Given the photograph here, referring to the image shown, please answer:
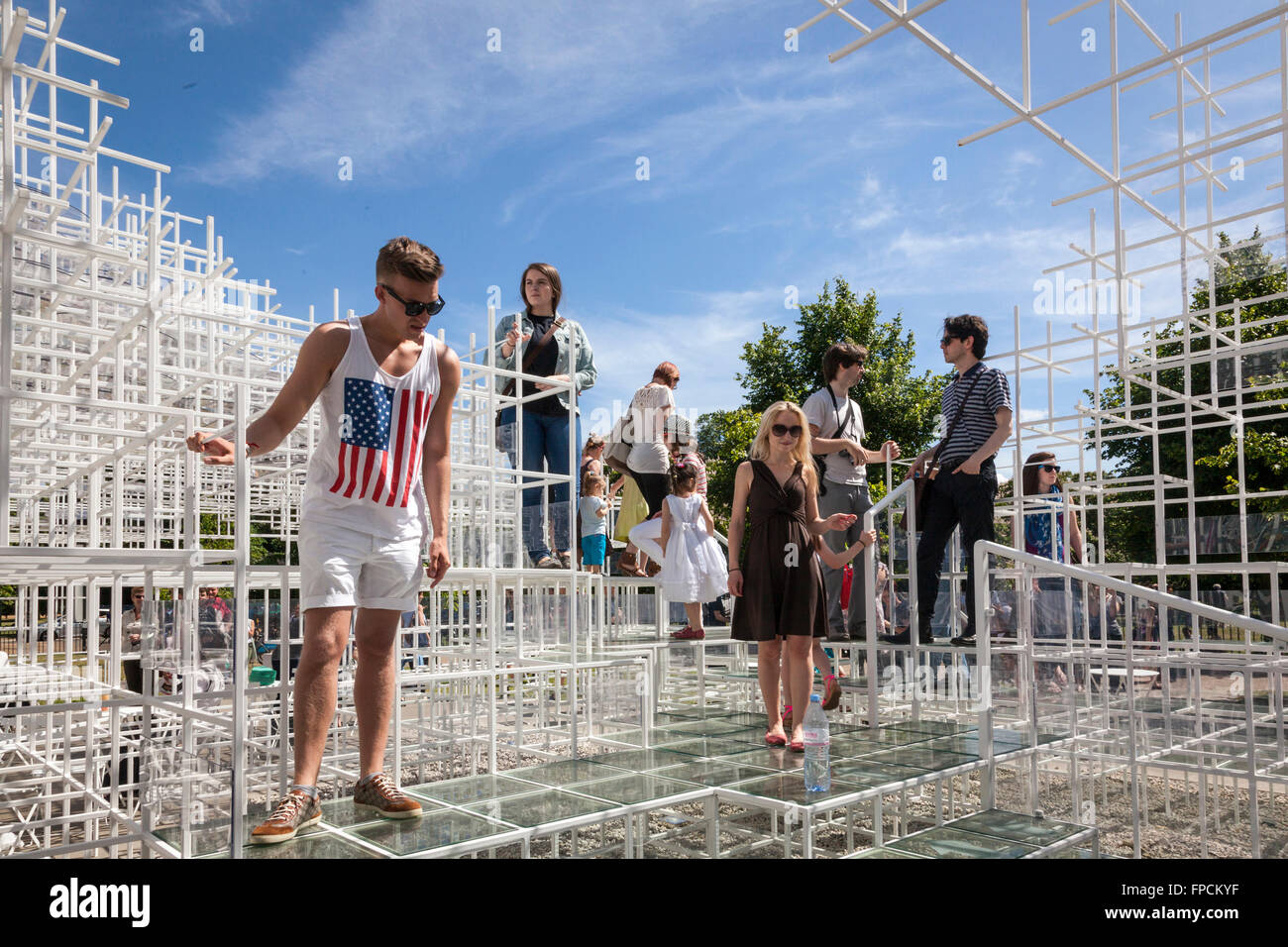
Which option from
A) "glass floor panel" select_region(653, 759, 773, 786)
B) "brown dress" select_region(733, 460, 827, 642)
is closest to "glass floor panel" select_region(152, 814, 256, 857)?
"glass floor panel" select_region(653, 759, 773, 786)

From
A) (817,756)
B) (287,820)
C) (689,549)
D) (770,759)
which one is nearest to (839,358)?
(689,549)

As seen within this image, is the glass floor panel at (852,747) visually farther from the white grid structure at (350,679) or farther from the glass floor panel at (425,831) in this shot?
the glass floor panel at (425,831)

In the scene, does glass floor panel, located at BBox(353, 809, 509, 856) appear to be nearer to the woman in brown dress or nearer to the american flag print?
the american flag print

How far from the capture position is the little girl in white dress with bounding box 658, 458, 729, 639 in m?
7.29

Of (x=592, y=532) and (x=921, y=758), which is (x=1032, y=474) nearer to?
(x=592, y=532)

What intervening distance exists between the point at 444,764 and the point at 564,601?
1405 millimetres

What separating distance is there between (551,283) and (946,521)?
3125mm

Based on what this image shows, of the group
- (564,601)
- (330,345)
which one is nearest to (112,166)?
(564,601)

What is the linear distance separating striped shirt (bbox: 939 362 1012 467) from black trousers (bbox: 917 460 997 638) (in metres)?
0.12

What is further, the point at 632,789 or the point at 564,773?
the point at 564,773

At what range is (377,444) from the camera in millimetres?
3148

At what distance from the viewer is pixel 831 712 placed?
642cm

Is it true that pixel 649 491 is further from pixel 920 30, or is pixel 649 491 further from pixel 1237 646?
pixel 1237 646
